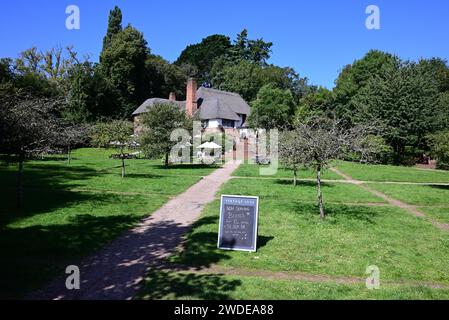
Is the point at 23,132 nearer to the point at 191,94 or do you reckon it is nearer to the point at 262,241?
the point at 262,241

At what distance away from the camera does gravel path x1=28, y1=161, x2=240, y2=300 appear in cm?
716

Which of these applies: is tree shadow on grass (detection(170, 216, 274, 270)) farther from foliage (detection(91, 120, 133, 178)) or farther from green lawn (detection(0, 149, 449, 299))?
foliage (detection(91, 120, 133, 178))

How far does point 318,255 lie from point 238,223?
220 centimetres

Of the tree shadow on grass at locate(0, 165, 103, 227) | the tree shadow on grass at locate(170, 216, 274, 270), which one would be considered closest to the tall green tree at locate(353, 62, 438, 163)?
the tree shadow on grass at locate(0, 165, 103, 227)

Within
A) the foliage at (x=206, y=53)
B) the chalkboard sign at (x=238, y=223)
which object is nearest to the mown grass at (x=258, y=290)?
the chalkboard sign at (x=238, y=223)

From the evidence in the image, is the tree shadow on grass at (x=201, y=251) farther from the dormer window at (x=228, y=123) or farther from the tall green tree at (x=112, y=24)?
the tall green tree at (x=112, y=24)

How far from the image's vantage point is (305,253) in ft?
32.1

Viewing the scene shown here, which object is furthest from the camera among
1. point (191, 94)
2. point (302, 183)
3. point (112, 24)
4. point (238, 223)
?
point (112, 24)

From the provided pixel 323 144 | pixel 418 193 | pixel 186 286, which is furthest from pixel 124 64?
pixel 186 286

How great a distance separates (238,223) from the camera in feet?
33.2

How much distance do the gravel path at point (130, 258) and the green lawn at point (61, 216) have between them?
0.43m
